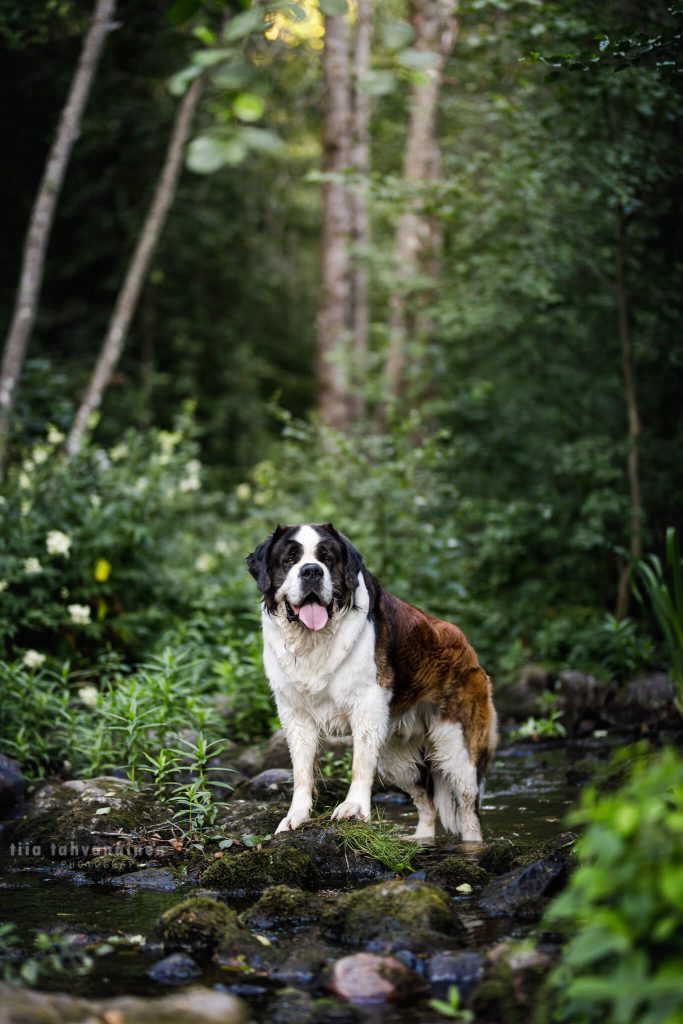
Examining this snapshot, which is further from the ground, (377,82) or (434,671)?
(377,82)

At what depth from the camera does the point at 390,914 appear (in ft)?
13.0

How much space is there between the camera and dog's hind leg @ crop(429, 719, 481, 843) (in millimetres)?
5570

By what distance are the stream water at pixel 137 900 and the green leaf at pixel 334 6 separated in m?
Answer: 2.87

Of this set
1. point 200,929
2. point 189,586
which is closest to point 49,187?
point 189,586

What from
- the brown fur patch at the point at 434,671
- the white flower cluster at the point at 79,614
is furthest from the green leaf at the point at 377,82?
the white flower cluster at the point at 79,614

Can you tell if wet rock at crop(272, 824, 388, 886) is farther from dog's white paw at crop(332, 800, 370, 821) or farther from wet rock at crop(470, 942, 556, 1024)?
wet rock at crop(470, 942, 556, 1024)

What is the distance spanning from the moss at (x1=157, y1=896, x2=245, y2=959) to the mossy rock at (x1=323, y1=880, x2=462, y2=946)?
36 cm

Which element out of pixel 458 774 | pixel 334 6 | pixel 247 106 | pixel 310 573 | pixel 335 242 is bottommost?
pixel 458 774

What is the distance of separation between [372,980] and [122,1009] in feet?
2.74

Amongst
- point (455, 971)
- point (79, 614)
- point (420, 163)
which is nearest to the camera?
point (455, 971)

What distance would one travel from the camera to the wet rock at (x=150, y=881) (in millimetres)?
4824

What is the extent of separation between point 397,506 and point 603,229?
3.33m

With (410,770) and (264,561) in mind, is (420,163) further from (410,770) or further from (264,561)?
(410,770)

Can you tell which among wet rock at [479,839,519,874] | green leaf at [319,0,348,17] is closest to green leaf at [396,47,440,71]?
green leaf at [319,0,348,17]
